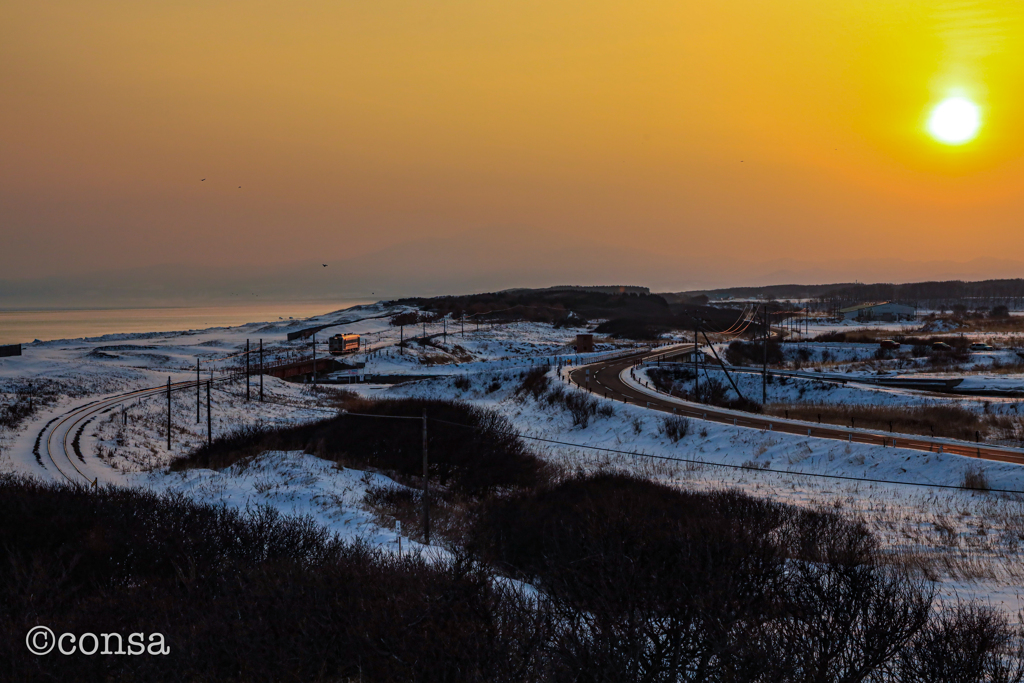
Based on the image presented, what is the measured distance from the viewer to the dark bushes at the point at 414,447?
36731mm

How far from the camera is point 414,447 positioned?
134 feet

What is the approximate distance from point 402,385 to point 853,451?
52661 mm

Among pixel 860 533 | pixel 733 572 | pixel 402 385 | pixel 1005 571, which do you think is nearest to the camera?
pixel 733 572

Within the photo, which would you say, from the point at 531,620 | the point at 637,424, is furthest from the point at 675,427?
the point at 531,620

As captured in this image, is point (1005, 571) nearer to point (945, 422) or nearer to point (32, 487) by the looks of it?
point (32, 487)

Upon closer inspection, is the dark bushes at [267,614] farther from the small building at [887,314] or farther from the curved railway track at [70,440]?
the small building at [887,314]

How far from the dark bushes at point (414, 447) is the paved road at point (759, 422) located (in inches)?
506

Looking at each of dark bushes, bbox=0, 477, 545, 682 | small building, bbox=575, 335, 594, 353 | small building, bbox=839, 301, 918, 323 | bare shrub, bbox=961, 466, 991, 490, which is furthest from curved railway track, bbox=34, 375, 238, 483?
small building, bbox=839, 301, 918, 323

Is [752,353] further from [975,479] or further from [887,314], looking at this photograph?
[887,314]

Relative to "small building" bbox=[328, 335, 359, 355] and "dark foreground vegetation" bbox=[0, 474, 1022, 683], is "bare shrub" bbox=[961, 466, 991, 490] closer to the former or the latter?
"dark foreground vegetation" bbox=[0, 474, 1022, 683]

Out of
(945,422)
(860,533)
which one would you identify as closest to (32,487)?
(860,533)

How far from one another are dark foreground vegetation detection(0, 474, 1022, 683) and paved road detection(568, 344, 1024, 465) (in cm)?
2340

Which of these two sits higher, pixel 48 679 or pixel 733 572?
pixel 733 572

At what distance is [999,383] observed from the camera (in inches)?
2249
